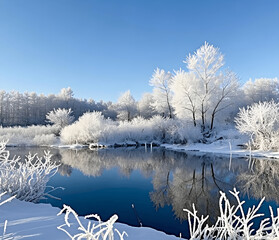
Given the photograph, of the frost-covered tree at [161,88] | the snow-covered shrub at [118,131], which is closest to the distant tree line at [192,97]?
the frost-covered tree at [161,88]

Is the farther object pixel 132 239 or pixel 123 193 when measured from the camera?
pixel 123 193

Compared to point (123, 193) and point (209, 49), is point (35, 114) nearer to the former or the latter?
point (209, 49)

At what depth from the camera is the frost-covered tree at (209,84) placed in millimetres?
19859

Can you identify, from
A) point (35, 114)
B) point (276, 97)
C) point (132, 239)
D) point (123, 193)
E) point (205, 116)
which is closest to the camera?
point (132, 239)

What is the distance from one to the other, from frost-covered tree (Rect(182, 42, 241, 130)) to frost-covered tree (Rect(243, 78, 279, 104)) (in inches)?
595

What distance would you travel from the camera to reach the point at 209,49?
19828 mm

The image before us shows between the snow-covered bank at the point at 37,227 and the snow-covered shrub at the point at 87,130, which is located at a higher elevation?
the snow-covered shrub at the point at 87,130

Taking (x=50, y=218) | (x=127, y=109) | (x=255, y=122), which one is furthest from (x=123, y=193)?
(x=127, y=109)

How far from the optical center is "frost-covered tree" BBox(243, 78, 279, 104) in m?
33.9

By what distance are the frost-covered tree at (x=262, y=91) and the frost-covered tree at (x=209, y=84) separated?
595 inches

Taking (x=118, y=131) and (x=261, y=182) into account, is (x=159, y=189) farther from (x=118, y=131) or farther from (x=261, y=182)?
(x=118, y=131)

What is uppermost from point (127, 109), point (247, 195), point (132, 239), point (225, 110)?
point (127, 109)

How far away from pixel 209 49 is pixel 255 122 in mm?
9458

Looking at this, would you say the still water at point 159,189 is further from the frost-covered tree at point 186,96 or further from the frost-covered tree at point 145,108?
the frost-covered tree at point 145,108
